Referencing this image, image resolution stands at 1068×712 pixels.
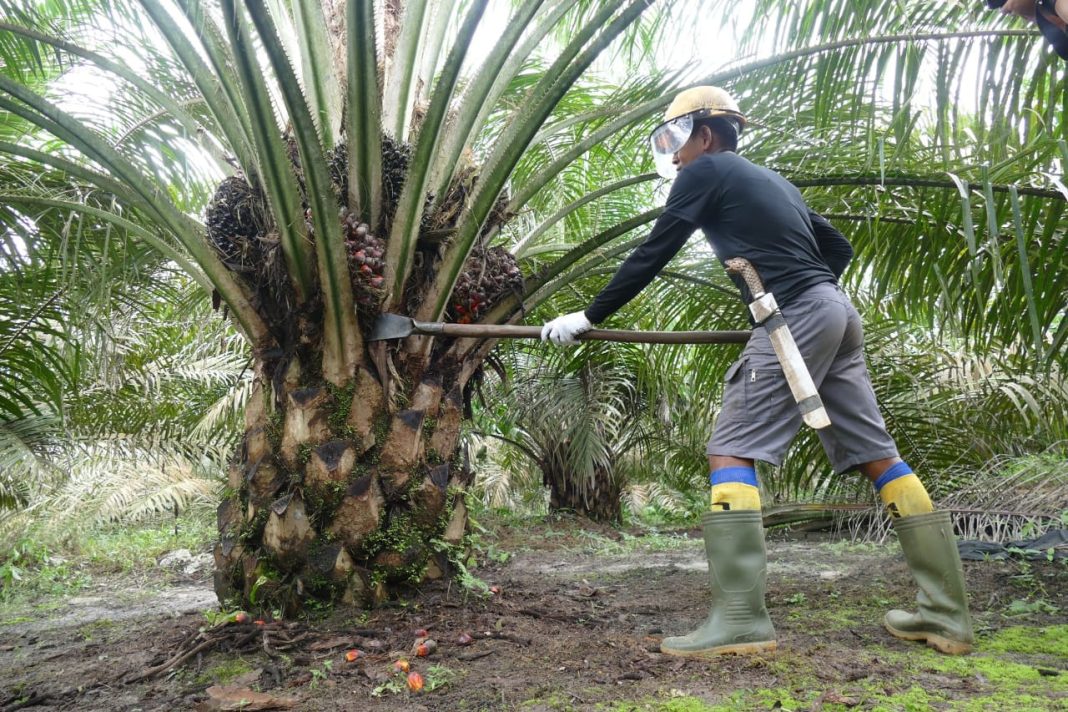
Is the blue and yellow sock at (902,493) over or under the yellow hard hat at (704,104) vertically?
under

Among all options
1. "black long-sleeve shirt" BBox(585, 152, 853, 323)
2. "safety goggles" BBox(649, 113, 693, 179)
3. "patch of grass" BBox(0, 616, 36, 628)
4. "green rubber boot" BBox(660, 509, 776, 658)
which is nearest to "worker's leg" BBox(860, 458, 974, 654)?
"green rubber boot" BBox(660, 509, 776, 658)

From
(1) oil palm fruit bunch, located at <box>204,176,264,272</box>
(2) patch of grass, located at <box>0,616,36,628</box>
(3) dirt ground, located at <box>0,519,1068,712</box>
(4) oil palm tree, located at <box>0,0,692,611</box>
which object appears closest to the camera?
(3) dirt ground, located at <box>0,519,1068,712</box>

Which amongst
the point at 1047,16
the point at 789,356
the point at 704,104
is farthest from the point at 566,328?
the point at 1047,16

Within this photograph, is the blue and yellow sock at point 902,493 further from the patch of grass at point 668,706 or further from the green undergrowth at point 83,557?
the green undergrowth at point 83,557

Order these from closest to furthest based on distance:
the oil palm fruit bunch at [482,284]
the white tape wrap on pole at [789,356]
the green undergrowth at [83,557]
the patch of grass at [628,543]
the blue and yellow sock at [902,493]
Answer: the white tape wrap on pole at [789,356] → the blue and yellow sock at [902,493] → the oil palm fruit bunch at [482,284] → the green undergrowth at [83,557] → the patch of grass at [628,543]

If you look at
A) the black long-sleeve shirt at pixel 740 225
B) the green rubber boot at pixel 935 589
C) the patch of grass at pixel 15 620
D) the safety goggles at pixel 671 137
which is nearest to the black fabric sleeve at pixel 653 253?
the black long-sleeve shirt at pixel 740 225

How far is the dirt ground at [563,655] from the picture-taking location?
6.47 ft

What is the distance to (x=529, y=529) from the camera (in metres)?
6.47

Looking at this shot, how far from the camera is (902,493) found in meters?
2.50

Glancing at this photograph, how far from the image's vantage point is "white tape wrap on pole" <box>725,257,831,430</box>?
2.25 meters

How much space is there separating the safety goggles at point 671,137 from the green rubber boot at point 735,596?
4.20ft

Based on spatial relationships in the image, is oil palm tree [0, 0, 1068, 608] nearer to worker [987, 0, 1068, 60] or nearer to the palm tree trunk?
the palm tree trunk

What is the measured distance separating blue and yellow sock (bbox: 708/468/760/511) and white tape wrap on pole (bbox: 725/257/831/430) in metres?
0.24

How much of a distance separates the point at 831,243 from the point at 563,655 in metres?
1.77
